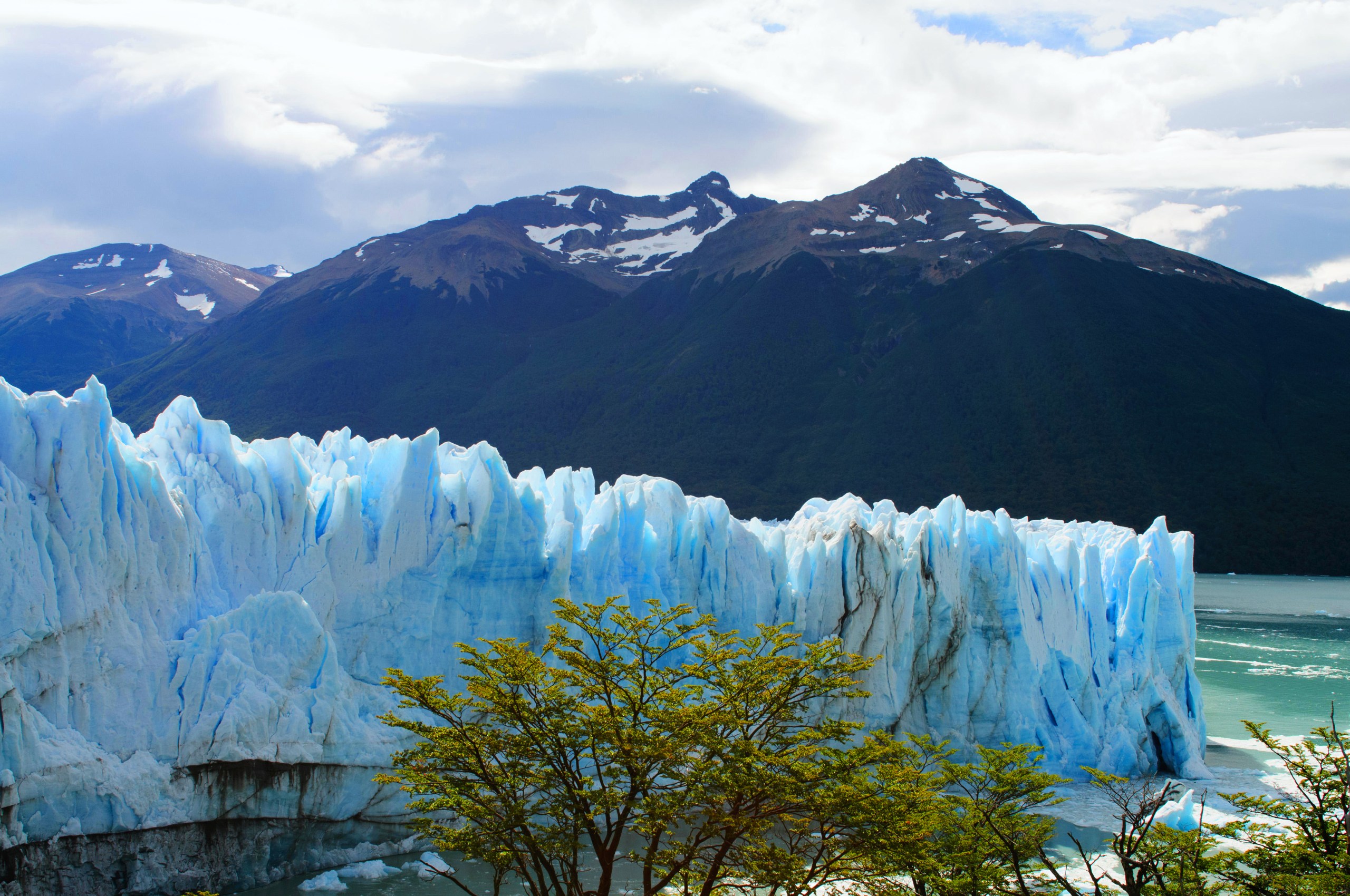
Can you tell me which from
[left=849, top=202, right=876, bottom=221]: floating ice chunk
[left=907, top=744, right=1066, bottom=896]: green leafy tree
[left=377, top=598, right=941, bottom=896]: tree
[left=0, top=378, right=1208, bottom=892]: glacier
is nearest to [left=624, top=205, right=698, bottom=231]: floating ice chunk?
[left=849, top=202, right=876, bottom=221]: floating ice chunk

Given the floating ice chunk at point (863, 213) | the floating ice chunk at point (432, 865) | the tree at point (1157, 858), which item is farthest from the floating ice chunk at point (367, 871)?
the floating ice chunk at point (863, 213)

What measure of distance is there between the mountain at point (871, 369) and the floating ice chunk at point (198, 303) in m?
30.3

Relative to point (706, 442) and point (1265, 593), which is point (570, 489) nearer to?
point (1265, 593)

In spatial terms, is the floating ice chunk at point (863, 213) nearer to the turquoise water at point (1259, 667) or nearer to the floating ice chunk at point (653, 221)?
the floating ice chunk at point (653, 221)

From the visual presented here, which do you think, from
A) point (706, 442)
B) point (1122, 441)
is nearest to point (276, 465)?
point (706, 442)

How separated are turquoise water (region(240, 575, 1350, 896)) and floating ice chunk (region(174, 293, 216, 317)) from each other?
125 m

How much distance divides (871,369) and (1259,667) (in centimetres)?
5069

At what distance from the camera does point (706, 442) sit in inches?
2744

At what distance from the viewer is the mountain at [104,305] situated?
9869 centimetres

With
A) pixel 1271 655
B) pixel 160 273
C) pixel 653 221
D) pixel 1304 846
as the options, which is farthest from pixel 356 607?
pixel 160 273

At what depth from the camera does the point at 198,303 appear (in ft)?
432

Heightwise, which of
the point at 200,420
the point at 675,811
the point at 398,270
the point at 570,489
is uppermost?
the point at 398,270

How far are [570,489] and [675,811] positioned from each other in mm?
8748

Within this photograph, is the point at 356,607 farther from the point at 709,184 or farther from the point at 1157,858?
the point at 709,184
